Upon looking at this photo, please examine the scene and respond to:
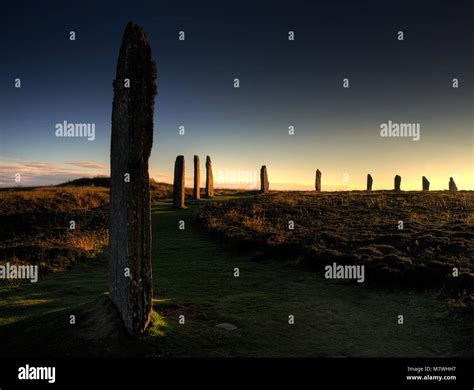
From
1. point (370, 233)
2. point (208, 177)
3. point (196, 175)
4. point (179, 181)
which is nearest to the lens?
point (370, 233)

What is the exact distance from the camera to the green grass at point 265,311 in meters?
9.11

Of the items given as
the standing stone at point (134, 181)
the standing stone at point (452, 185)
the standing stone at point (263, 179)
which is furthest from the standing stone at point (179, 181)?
the standing stone at point (452, 185)

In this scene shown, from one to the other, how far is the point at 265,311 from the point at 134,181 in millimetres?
5097

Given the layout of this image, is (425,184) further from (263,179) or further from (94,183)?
(94,183)

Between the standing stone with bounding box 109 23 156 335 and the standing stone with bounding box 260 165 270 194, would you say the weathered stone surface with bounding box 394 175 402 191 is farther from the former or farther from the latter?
the standing stone with bounding box 109 23 156 335

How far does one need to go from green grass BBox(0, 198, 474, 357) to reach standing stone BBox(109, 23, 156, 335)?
812 mm

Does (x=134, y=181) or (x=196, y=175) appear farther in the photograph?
(x=196, y=175)

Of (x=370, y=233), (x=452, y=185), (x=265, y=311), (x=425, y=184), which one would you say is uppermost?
(x=425, y=184)

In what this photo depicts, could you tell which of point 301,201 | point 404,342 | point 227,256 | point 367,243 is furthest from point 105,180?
point 404,342

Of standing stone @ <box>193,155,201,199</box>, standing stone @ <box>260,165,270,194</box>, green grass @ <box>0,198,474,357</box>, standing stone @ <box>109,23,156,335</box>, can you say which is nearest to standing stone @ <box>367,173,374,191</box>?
standing stone @ <box>260,165,270,194</box>

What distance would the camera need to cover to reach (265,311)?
38.0 feet

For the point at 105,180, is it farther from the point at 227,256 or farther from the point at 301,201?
the point at 227,256

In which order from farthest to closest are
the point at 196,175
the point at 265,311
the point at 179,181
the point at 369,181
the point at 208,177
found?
the point at 369,181
the point at 208,177
the point at 196,175
the point at 179,181
the point at 265,311

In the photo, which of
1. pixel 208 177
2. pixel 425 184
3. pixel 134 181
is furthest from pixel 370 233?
pixel 425 184
